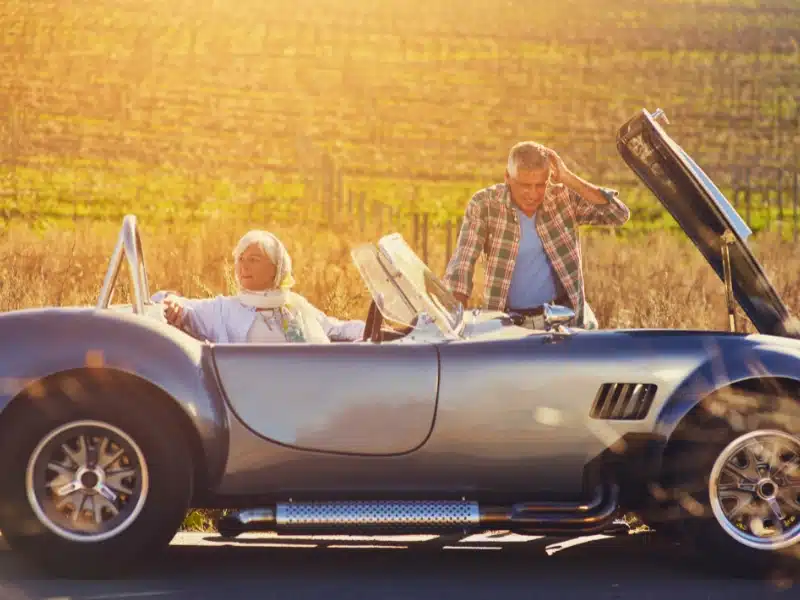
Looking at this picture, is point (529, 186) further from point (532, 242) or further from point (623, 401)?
point (623, 401)

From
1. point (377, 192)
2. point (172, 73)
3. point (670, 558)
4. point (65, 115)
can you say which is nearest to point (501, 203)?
point (670, 558)

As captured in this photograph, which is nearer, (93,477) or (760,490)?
(93,477)

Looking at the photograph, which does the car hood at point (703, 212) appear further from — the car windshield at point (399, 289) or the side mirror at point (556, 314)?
the car windshield at point (399, 289)

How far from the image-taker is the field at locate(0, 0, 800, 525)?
26719 mm

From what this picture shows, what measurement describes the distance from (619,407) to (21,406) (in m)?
2.27

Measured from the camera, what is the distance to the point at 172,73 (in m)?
41.7

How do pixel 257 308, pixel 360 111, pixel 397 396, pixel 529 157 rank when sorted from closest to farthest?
pixel 397 396 < pixel 257 308 < pixel 529 157 < pixel 360 111

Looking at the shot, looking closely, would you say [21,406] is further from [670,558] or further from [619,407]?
[670,558]

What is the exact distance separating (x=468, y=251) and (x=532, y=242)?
0.37 meters

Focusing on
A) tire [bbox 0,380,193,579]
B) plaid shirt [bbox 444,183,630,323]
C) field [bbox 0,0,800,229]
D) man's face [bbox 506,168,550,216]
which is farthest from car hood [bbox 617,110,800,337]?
field [bbox 0,0,800,229]

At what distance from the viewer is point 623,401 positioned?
7.27 meters

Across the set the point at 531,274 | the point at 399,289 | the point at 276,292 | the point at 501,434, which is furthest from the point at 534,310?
the point at 501,434

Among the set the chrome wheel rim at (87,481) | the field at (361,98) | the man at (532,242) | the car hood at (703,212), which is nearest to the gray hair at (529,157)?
the man at (532,242)

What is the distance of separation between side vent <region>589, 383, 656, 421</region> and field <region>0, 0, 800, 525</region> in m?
11.0
